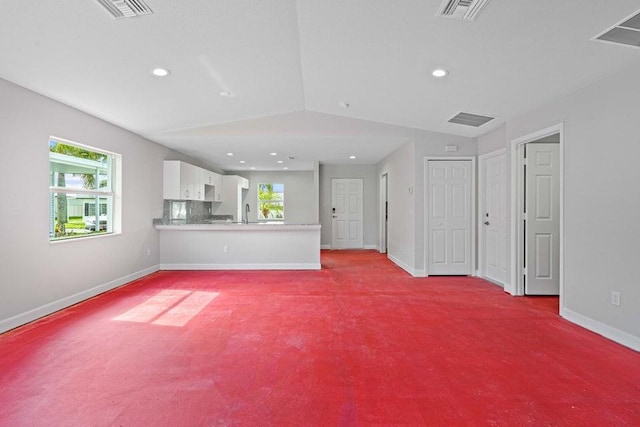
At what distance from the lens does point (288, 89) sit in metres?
4.32

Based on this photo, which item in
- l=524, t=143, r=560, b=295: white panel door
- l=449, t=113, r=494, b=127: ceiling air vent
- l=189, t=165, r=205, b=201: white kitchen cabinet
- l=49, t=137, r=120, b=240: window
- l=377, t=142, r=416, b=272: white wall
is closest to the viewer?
l=49, t=137, r=120, b=240: window

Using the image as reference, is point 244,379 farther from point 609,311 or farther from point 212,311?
point 609,311

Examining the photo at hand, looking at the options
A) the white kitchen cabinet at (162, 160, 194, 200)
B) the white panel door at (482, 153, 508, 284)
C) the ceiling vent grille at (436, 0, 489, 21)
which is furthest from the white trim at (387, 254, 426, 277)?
the white kitchen cabinet at (162, 160, 194, 200)

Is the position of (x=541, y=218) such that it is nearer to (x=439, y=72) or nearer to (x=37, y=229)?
(x=439, y=72)

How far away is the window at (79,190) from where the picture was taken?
12.2ft

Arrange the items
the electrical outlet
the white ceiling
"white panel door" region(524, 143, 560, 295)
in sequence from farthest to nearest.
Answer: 1. "white panel door" region(524, 143, 560, 295)
2. the electrical outlet
3. the white ceiling

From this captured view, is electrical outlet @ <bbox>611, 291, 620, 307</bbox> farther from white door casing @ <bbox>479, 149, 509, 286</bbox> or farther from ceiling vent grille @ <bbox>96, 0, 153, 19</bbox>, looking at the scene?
ceiling vent grille @ <bbox>96, 0, 153, 19</bbox>

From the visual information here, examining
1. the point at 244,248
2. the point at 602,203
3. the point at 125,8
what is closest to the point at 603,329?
the point at 602,203

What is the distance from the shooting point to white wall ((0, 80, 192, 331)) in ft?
10.0

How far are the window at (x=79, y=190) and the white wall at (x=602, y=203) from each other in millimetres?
5698

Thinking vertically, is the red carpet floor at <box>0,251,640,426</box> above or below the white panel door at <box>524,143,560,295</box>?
below

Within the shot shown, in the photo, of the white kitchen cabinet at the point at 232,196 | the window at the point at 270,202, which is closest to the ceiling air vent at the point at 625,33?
the white kitchen cabinet at the point at 232,196

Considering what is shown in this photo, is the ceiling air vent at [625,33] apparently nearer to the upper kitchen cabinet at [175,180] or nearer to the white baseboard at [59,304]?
the white baseboard at [59,304]

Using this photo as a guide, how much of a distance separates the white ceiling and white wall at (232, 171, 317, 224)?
4925 mm
